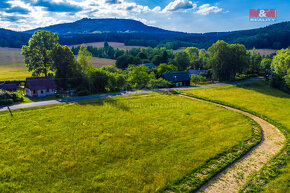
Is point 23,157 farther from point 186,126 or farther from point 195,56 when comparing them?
point 195,56

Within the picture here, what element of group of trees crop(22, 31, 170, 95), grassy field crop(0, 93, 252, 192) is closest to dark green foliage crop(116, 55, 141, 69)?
group of trees crop(22, 31, 170, 95)

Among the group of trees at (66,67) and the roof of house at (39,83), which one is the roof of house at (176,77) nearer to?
the group of trees at (66,67)

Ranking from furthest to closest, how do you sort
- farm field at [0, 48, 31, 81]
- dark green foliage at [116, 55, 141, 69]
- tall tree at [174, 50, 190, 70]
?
dark green foliage at [116, 55, 141, 69], tall tree at [174, 50, 190, 70], farm field at [0, 48, 31, 81]

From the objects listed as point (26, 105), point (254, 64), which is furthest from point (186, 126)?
point (254, 64)

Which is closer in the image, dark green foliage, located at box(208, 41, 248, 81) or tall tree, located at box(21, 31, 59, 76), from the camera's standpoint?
tall tree, located at box(21, 31, 59, 76)

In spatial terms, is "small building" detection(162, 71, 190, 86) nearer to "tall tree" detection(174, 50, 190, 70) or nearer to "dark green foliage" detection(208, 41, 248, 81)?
"dark green foliage" detection(208, 41, 248, 81)

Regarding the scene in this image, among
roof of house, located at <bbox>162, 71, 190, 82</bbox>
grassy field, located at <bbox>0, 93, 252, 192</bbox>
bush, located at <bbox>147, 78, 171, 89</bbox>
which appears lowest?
grassy field, located at <bbox>0, 93, 252, 192</bbox>

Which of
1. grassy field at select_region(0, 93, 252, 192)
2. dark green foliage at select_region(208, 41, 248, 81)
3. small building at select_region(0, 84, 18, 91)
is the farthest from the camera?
dark green foliage at select_region(208, 41, 248, 81)
